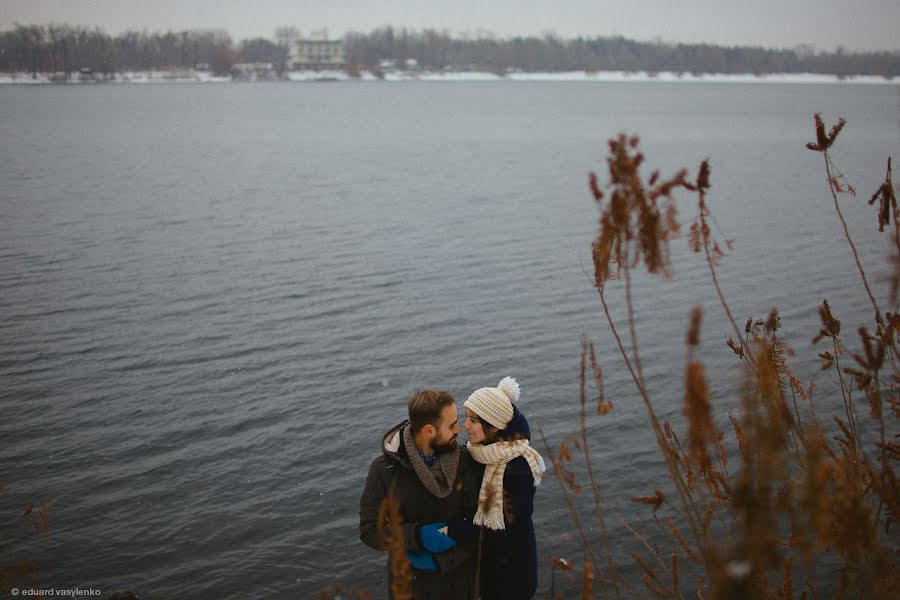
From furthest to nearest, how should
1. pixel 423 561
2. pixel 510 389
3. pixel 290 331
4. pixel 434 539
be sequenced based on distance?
pixel 290 331, pixel 510 389, pixel 423 561, pixel 434 539

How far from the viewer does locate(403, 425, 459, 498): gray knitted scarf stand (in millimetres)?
4633

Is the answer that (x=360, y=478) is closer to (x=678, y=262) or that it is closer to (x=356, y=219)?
(x=678, y=262)

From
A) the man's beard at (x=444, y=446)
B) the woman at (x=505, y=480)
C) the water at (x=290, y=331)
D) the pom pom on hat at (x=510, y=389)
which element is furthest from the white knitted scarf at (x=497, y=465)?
the water at (x=290, y=331)

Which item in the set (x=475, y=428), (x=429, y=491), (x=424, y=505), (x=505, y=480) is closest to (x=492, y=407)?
(x=475, y=428)

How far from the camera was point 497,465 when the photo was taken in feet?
15.5

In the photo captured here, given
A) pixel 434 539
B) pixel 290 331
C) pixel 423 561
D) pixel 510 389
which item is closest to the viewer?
pixel 434 539

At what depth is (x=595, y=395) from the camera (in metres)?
13.3

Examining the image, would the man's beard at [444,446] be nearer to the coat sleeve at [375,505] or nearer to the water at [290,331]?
the coat sleeve at [375,505]

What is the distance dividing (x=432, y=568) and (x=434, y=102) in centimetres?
12100

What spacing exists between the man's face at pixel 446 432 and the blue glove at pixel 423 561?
0.65m

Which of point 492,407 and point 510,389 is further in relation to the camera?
point 510,389

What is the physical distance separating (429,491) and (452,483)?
0.15 meters

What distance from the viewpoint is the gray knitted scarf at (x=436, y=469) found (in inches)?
182

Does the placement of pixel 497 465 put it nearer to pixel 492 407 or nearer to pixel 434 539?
pixel 492 407
